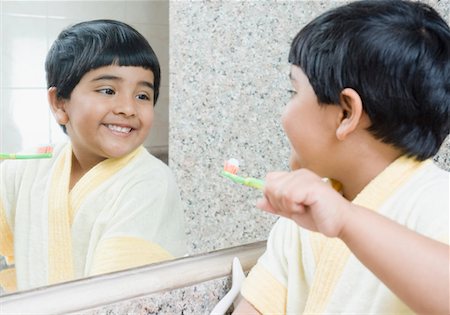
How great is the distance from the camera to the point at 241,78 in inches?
34.0

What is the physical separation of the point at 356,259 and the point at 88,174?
305mm

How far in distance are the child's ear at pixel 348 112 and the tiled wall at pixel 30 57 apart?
263 millimetres

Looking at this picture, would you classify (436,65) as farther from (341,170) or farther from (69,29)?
(69,29)

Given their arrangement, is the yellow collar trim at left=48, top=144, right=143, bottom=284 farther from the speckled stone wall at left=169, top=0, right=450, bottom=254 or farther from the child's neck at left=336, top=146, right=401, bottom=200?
the child's neck at left=336, top=146, right=401, bottom=200

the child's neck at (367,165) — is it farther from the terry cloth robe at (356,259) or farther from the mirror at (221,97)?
the mirror at (221,97)

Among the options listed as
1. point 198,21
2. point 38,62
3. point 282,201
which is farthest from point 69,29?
point 282,201

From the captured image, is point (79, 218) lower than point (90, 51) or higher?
lower

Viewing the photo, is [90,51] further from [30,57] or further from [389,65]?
[389,65]

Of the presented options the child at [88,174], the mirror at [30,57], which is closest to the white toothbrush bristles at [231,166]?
the child at [88,174]

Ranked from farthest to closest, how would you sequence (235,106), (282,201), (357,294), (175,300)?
(235,106) < (175,300) < (357,294) < (282,201)

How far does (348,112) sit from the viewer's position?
60cm

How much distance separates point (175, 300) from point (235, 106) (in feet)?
0.93

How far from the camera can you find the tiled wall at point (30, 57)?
2.01 ft

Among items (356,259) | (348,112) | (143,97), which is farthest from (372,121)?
(143,97)
